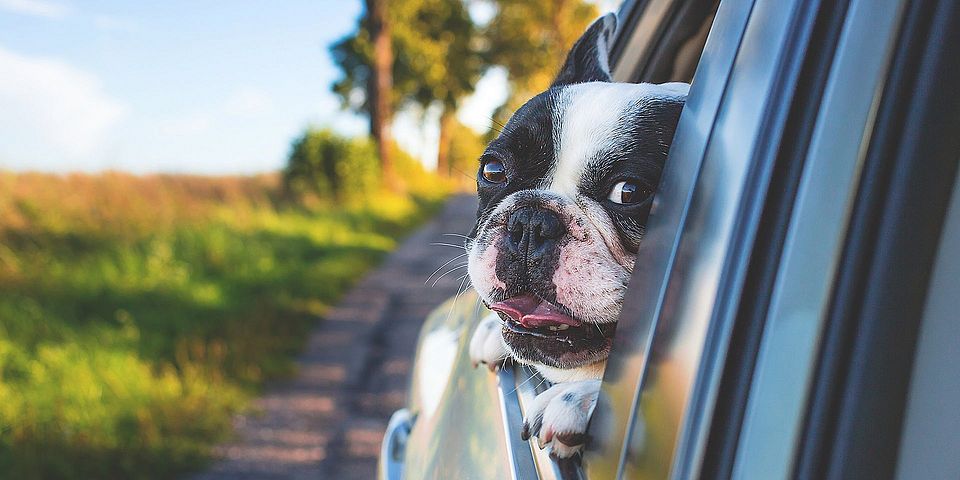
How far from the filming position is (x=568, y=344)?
1.41 meters

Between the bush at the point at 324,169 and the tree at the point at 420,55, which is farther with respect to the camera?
the tree at the point at 420,55

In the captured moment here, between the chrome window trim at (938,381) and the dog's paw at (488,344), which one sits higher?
the chrome window trim at (938,381)

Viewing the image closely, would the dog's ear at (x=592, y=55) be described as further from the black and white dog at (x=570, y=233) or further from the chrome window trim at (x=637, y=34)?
the black and white dog at (x=570, y=233)

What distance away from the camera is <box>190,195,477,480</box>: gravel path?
421 centimetres

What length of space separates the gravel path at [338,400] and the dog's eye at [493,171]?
1691 mm

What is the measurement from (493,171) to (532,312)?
0.43 meters

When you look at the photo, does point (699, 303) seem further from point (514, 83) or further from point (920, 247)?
Result: point (514, 83)

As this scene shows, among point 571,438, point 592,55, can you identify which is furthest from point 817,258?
point 592,55

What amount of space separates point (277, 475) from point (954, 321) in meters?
3.85

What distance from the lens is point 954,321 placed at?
77 centimetres

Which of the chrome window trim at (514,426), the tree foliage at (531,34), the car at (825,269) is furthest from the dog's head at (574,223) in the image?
the tree foliage at (531,34)

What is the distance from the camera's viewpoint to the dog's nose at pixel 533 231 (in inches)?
52.8

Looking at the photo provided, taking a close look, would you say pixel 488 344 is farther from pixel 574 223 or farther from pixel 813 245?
pixel 813 245

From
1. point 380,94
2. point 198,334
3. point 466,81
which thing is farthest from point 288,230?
point 466,81
